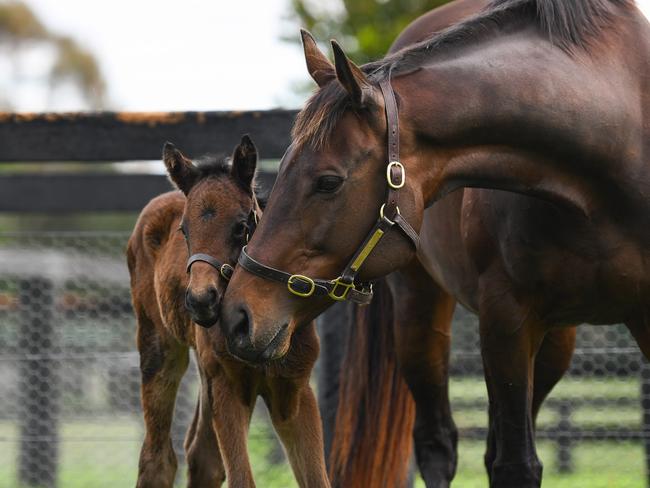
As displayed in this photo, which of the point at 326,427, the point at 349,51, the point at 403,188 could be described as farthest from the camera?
the point at 349,51

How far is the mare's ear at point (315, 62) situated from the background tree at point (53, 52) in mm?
24685

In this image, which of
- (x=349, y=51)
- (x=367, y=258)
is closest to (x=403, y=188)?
(x=367, y=258)

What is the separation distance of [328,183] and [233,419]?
98 centimetres

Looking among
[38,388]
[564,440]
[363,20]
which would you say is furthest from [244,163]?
[363,20]

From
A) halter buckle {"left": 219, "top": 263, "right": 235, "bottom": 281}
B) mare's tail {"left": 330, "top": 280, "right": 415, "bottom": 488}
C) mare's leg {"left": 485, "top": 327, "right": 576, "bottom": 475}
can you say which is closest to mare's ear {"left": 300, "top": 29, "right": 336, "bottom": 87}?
halter buckle {"left": 219, "top": 263, "right": 235, "bottom": 281}

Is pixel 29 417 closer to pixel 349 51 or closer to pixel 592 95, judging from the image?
pixel 592 95

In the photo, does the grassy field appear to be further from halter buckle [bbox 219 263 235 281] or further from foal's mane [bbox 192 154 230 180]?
halter buckle [bbox 219 263 235 281]

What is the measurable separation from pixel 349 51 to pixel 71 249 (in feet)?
20.6

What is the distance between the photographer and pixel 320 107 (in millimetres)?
2533

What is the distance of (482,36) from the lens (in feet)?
9.04

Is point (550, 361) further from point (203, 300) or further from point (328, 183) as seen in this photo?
point (328, 183)

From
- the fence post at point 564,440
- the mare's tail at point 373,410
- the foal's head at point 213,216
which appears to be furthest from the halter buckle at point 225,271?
the fence post at point 564,440

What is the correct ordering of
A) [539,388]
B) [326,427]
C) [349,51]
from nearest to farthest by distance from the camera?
[539,388], [326,427], [349,51]

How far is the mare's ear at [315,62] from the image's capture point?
2.66m
